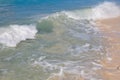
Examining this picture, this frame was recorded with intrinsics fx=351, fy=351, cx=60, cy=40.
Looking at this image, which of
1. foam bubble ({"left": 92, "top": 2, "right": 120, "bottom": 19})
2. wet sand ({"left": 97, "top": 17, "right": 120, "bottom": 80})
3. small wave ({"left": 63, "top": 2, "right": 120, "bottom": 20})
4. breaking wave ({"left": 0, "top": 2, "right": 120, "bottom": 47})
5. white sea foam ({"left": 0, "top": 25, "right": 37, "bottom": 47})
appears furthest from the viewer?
foam bubble ({"left": 92, "top": 2, "right": 120, "bottom": 19})

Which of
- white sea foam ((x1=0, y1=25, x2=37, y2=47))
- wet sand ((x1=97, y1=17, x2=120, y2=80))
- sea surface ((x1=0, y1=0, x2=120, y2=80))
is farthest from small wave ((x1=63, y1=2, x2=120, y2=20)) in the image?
white sea foam ((x1=0, y1=25, x2=37, y2=47))

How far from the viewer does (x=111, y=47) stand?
1845 cm

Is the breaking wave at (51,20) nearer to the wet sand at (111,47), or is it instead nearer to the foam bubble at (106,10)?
the foam bubble at (106,10)

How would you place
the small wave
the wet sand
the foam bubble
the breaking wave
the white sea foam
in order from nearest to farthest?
the wet sand
the white sea foam
the breaking wave
the small wave
the foam bubble

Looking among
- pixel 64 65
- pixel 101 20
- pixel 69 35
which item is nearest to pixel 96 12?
pixel 101 20

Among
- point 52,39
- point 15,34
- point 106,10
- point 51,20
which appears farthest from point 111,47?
point 106,10

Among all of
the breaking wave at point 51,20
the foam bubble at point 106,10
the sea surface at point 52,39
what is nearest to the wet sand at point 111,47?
the sea surface at point 52,39

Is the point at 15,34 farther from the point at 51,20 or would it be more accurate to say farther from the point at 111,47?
the point at 111,47

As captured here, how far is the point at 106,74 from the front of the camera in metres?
15.2

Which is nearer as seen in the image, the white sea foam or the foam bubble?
the white sea foam

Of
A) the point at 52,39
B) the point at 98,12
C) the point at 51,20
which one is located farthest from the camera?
the point at 98,12

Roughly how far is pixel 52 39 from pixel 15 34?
2430mm

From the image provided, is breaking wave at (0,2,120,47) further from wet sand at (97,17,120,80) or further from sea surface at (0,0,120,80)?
wet sand at (97,17,120,80)

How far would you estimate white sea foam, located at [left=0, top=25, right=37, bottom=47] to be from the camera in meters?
19.4
